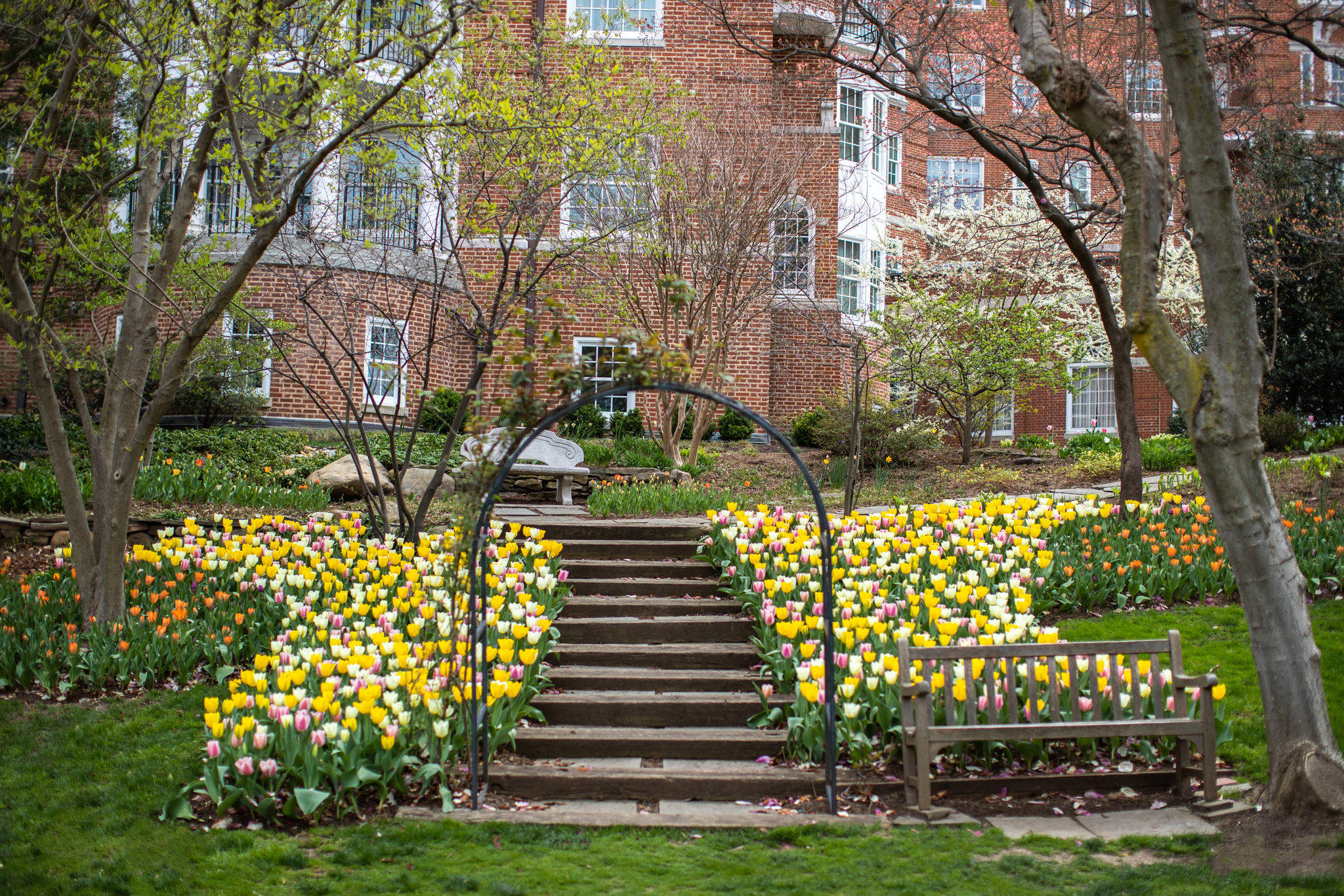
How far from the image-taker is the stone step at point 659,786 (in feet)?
17.0

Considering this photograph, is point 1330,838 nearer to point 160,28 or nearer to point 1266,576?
point 1266,576

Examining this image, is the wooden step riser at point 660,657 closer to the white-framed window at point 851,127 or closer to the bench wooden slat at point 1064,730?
the bench wooden slat at point 1064,730

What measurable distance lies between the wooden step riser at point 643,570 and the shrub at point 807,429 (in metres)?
8.98

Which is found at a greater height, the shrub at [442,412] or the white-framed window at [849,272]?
the white-framed window at [849,272]

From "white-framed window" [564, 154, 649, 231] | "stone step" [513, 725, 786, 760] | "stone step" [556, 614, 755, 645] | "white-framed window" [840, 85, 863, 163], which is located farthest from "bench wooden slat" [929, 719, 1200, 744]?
"white-framed window" [840, 85, 863, 163]

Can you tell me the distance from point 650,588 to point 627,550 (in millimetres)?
812

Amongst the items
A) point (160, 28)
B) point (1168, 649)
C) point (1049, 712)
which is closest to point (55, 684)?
point (160, 28)

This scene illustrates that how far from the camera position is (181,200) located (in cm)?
708

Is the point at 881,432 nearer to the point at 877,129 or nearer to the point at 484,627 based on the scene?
the point at 877,129

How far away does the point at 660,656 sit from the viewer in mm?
6758

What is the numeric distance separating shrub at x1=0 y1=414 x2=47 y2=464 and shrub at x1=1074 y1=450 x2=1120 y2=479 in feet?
44.9

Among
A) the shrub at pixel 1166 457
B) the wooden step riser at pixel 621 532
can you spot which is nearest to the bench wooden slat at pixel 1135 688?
the wooden step riser at pixel 621 532

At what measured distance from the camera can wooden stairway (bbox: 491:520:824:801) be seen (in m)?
5.20

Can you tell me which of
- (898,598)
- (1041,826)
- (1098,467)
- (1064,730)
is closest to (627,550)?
(898,598)
